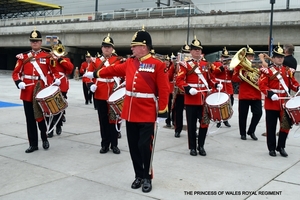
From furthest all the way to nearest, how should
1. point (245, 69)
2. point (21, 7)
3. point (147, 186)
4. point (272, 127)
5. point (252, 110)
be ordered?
point (21, 7) < point (252, 110) < point (245, 69) < point (272, 127) < point (147, 186)

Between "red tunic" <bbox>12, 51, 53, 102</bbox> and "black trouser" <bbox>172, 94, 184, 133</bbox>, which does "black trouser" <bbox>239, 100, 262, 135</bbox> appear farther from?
"red tunic" <bbox>12, 51, 53, 102</bbox>

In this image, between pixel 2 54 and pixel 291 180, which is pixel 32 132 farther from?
pixel 2 54

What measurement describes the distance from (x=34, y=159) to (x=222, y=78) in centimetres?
534

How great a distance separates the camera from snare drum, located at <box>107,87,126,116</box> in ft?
20.5

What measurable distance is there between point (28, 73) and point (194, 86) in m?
2.96

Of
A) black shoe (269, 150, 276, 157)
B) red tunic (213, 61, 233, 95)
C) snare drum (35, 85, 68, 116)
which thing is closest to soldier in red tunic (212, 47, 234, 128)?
red tunic (213, 61, 233, 95)

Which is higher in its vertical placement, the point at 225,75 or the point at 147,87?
the point at 147,87

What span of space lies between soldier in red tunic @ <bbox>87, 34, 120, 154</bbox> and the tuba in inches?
A: 107

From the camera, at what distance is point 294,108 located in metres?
6.36

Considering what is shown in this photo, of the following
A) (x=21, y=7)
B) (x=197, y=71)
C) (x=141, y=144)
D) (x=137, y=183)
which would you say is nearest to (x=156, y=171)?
(x=137, y=183)

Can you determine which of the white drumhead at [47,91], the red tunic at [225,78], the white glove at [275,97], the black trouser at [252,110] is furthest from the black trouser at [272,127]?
the white drumhead at [47,91]

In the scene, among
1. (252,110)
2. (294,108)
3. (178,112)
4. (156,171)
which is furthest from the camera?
(178,112)

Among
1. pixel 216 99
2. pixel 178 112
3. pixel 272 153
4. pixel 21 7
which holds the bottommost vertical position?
pixel 272 153

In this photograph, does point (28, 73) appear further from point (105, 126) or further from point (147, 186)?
point (147, 186)
